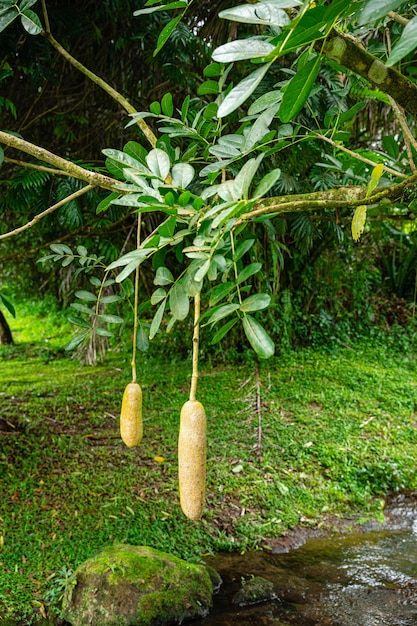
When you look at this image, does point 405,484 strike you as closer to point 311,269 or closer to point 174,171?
point 311,269

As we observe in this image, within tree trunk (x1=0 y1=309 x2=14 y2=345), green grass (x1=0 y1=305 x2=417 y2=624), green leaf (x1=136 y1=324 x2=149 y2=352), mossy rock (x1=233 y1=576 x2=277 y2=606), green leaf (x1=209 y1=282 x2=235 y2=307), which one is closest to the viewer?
green leaf (x1=209 y1=282 x2=235 y2=307)

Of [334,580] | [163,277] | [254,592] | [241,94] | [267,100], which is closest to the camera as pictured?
[241,94]

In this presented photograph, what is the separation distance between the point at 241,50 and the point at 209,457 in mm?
2759

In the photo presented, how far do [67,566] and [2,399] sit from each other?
190 cm

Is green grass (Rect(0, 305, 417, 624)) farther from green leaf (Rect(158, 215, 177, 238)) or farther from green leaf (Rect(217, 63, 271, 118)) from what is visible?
green leaf (Rect(217, 63, 271, 118))

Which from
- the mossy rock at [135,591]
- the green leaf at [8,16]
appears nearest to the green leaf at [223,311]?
the green leaf at [8,16]

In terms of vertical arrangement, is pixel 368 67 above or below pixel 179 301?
above

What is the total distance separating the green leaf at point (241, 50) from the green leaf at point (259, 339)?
0.30 meters

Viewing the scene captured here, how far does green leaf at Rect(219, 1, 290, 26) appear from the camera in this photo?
489 mm

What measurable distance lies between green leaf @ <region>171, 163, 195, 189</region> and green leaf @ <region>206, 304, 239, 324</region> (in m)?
0.18

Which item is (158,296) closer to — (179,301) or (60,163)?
(179,301)

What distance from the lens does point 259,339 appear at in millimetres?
715

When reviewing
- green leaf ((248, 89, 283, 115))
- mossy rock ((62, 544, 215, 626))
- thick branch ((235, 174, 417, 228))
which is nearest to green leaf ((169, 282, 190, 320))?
thick branch ((235, 174, 417, 228))

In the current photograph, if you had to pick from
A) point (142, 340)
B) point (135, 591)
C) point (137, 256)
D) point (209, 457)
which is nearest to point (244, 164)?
point (137, 256)
